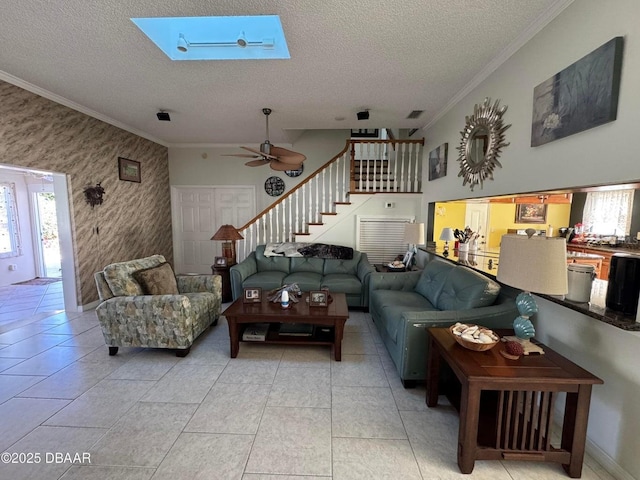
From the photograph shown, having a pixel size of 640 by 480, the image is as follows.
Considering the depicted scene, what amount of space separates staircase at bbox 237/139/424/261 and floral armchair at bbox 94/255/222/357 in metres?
2.15

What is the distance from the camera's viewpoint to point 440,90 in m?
3.23

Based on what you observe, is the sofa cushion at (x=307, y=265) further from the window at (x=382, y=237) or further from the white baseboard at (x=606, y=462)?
the white baseboard at (x=606, y=462)

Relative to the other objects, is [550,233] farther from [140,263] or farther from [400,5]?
[140,263]

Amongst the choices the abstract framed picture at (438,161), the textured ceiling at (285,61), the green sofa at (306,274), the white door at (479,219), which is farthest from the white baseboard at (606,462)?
the abstract framed picture at (438,161)

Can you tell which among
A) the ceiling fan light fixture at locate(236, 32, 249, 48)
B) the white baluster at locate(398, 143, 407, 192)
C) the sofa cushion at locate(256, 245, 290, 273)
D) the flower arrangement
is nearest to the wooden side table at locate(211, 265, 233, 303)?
the sofa cushion at locate(256, 245, 290, 273)

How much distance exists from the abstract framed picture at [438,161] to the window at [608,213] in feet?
5.10

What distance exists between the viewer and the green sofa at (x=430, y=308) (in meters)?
2.17

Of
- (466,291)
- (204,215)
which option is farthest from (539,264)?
(204,215)

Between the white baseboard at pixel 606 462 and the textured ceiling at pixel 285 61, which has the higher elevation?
the textured ceiling at pixel 285 61

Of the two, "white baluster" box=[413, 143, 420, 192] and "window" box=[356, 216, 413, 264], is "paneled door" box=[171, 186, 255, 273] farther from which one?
"white baluster" box=[413, 143, 420, 192]

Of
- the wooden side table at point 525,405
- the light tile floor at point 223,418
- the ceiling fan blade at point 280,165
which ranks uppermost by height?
the ceiling fan blade at point 280,165

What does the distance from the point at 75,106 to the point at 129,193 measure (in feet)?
4.99

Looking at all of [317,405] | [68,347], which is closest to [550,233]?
Result: [317,405]

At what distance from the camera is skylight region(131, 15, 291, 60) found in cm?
232
